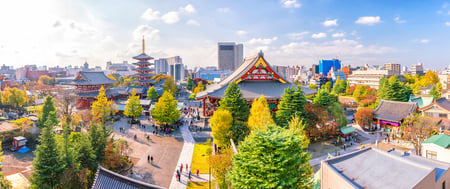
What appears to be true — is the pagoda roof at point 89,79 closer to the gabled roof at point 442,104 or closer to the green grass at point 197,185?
the green grass at point 197,185

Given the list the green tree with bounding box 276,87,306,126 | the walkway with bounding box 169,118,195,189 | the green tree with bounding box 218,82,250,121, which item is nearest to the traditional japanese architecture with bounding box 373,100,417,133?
the green tree with bounding box 276,87,306,126

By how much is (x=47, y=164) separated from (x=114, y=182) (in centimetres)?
697

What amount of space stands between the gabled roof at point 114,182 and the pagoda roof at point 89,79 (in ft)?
140

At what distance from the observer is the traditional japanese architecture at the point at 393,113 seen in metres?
32.1

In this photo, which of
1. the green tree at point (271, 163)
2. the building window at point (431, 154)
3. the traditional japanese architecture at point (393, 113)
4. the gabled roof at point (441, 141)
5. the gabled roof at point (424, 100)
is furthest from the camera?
the gabled roof at point (424, 100)

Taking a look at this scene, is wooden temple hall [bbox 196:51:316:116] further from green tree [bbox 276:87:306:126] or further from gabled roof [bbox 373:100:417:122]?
gabled roof [bbox 373:100:417:122]

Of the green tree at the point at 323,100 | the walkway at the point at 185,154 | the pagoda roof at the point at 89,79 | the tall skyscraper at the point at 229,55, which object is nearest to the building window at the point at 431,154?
the green tree at the point at 323,100

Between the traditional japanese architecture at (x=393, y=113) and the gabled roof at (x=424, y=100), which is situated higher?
the gabled roof at (x=424, y=100)

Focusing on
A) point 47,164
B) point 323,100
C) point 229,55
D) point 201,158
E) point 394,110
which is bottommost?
point 201,158

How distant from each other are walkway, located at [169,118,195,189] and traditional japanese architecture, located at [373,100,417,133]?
97.3 feet

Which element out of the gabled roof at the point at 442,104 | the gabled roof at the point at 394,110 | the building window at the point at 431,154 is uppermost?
the gabled roof at the point at 442,104

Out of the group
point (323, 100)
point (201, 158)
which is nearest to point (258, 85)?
point (323, 100)

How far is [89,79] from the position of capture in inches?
1884

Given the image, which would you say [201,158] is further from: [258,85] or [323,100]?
[323,100]
